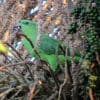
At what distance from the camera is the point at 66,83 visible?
99cm

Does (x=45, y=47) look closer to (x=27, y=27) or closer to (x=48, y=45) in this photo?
→ (x=48, y=45)

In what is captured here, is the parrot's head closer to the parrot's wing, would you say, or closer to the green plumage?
Answer: the green plumage

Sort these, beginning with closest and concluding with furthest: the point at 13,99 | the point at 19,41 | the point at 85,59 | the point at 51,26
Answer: the point at 85,59 → the point at 13,99 → the point at 51,26 → the point at 19,41

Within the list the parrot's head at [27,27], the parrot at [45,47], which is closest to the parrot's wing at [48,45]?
the parrot at [45,47]

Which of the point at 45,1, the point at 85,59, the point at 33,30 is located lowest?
the point at 85,59

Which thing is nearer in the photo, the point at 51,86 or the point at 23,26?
the point at 51,86

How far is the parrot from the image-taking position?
→ 3.55 ft

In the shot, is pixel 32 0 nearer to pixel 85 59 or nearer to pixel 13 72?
pixel 13 72

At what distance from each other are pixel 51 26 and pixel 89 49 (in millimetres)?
432

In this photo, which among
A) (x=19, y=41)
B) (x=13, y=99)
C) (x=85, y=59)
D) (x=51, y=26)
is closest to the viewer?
(x=85, y=59)

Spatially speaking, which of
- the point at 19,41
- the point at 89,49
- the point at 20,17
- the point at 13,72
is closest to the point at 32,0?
the point at 20,17

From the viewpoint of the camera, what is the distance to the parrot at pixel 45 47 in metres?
1.08

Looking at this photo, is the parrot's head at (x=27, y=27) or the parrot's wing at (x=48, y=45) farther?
the parrot's head at (x=27, y=27)

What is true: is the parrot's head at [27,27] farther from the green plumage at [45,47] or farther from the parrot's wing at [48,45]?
the parrot's wing at [48,45]
